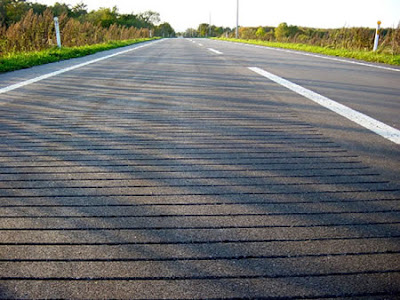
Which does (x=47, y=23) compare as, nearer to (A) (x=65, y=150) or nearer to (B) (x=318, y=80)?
(B) (x=318, y=80)

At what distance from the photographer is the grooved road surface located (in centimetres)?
143

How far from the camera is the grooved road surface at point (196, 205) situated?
4.68ft

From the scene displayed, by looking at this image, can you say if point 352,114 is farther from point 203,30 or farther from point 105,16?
point 203,30

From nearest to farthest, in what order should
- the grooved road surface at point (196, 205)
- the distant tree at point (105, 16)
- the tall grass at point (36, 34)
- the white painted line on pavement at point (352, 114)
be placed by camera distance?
the grooved road surface at point (196, 205) < the white painted line on pavement at point (352, 114) < the tall grass at point (36, 34) < the distant tree at point (105, 16)

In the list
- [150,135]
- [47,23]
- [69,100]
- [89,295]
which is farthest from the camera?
[47,23]

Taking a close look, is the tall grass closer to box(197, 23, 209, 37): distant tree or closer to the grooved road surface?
the grooved road surface

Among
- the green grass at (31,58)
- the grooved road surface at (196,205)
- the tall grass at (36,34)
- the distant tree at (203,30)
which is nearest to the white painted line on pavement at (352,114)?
the grooved road surface at (196,205)

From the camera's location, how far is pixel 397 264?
59.1 inches

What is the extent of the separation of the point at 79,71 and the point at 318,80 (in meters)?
5.41

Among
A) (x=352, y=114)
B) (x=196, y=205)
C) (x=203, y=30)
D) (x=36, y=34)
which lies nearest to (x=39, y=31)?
(x=36, y=34)

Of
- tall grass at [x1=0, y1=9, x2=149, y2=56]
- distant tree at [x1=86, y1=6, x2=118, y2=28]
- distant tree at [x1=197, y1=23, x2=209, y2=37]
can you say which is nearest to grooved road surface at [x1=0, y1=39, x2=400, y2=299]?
tall grass at [x1=0, y1=9, x2=149, y2=56]

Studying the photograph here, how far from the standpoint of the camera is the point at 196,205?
6.59 ft

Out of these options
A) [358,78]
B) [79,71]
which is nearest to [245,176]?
[358,78]

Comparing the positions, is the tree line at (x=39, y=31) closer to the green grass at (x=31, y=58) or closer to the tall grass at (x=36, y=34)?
the tall grass at (x=36, y=34)
